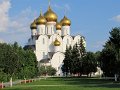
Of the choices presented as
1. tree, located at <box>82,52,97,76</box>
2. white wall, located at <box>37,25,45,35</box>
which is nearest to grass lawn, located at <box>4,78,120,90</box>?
tree, located at <box>82,52,97,76</box>

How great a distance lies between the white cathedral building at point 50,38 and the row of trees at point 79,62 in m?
15.8

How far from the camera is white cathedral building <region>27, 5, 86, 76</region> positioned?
13312 centimetres

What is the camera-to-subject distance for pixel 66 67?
115688 mm

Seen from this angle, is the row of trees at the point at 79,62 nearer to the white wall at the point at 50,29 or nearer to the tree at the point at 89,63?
the tree at the point at 89,63

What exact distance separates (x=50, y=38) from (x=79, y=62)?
28392 mm

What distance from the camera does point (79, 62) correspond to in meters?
109

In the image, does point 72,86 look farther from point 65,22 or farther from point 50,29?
point 65,22

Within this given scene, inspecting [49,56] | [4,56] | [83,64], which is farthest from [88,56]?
[4,56]

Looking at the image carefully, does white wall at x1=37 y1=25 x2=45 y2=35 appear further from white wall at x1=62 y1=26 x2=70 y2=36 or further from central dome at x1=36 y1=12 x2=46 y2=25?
white wall at x1=62 y1=26 x2=70 y2=36

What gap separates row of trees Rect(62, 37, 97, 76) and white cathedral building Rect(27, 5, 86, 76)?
52.0 feet

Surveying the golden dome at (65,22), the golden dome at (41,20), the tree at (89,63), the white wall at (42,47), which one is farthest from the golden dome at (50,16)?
the tree at (89,63)

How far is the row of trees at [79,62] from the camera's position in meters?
101

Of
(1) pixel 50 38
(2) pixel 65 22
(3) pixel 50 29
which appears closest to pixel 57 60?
(1) pixel 50 38

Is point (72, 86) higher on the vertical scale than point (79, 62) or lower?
lower
